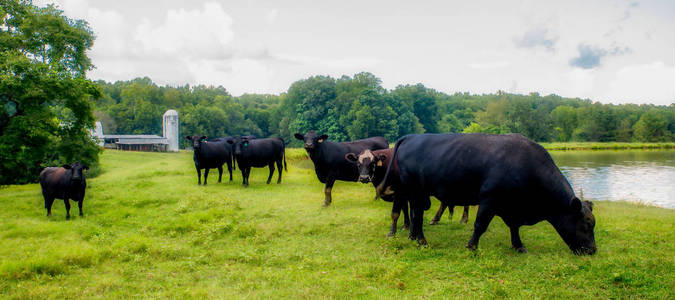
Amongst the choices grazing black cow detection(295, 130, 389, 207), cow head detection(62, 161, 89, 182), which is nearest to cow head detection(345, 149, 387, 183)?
grazing black cow detection(295, 130, 389, 207)

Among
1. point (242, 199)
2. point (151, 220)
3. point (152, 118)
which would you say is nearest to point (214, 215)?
point (151, 220)

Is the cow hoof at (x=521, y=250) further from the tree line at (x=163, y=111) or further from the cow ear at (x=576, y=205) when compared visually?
the tree line at (x=163, y=111)

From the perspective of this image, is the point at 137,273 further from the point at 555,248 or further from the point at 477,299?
the point at 555,248

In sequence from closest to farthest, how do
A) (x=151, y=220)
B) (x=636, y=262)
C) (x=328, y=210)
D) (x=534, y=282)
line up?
(x=534, y=282) → (x=636, y=262) → (x=151, y=220) → (x=328, y=210)

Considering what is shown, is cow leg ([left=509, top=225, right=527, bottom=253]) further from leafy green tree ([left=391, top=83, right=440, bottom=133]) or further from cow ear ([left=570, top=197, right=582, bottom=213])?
leafy green tree ([left=391, top=83, right=440, bottom=133])

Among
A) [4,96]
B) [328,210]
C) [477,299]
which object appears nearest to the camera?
[477,299]

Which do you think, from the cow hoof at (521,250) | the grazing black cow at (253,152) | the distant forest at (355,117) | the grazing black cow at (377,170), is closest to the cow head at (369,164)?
the grazing black cow at (377,170)

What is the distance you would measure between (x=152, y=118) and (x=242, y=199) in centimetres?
7913

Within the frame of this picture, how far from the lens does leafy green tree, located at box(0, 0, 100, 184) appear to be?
16250mm

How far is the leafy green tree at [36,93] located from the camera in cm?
1625

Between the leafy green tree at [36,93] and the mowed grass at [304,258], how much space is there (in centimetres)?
704

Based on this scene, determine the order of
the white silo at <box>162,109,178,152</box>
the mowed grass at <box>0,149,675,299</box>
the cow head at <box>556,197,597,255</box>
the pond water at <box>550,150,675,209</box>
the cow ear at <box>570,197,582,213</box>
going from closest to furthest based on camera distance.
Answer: the mowed grass at <box>0,149,675,299</box>
the cow ear at <box>570,197,582,213</box>
the cow head at <box>556,197,597,255</box>
the pond water at <box>550,150,675,209</box>
the white silo at <box>162,109,178,152</box>

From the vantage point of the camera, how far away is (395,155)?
8227 mm

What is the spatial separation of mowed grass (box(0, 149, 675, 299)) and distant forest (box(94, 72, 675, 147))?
57587 millimetres
